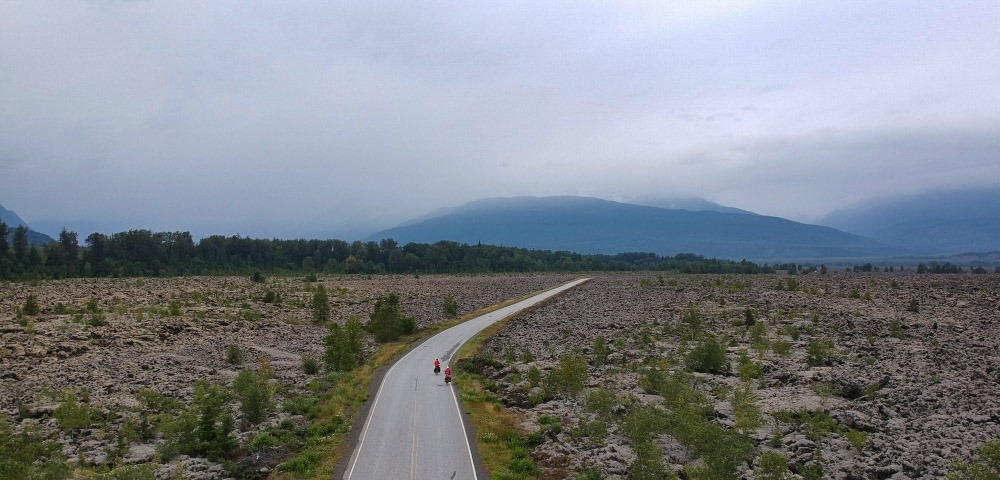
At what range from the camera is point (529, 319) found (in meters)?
66.1

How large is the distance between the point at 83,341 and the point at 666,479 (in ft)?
145

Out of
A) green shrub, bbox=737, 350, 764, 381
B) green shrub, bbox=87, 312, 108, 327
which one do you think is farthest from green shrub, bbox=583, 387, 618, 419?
green shrub, bbox=87, 312, 108, 327

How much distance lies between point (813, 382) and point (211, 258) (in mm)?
147429

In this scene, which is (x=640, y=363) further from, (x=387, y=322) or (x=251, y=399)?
(x=387, y=322)

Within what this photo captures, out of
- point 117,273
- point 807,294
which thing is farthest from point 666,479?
point 117,273

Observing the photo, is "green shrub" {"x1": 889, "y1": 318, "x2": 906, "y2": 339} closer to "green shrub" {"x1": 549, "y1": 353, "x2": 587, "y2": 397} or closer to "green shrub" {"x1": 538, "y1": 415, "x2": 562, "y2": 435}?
"green shrub" {"x1": 549, "y1": 353, "x2": 587, "y2": 397}

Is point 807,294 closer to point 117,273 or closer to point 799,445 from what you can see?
point 799,445

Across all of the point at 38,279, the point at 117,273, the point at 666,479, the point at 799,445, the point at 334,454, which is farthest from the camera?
the point at 117,273

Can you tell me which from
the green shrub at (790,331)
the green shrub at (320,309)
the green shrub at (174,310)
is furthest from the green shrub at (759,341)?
the green shrub at (174,310)

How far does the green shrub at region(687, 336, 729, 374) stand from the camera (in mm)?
34438

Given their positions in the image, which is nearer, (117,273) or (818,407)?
(818,407)

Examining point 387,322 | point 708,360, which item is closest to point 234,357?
point 387,322

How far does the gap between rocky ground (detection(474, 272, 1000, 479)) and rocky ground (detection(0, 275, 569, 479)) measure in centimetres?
1465

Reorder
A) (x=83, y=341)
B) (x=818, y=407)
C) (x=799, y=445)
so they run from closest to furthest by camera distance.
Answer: (x=799, y=445)
(x=818, y=407)
(x=83, y=341)
